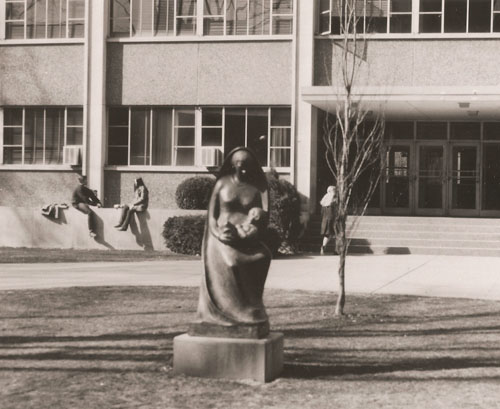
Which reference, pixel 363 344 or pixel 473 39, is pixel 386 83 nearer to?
pixel 473 39

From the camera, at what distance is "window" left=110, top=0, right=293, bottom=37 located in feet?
89.5

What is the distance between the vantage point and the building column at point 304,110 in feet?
87.9

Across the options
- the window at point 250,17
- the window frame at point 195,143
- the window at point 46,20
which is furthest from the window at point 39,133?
the window at point 250,17

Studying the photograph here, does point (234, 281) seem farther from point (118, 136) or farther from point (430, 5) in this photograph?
point (118, 136)

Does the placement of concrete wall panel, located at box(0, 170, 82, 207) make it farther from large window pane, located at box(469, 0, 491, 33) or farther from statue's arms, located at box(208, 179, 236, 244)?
statue's arms, located at box(208, 179, 236, 244)

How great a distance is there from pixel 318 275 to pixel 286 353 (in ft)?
26.2

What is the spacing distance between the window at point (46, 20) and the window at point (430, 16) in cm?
710

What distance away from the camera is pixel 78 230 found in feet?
79.3

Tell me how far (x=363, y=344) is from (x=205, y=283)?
2584mm

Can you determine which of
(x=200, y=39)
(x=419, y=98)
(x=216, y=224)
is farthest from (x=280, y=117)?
(x=216, y=224)

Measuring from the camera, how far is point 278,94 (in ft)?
88.8

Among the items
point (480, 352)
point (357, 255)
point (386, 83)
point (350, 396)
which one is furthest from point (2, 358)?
point (386, 83)

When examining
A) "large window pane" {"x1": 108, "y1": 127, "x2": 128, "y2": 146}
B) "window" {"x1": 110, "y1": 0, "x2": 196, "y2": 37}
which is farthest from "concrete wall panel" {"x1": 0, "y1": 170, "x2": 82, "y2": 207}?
"window" {"x1": 110, "y1": 0, "x2": 196, "y2": 37}

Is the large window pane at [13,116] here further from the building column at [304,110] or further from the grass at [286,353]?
the grass at [286,353]
